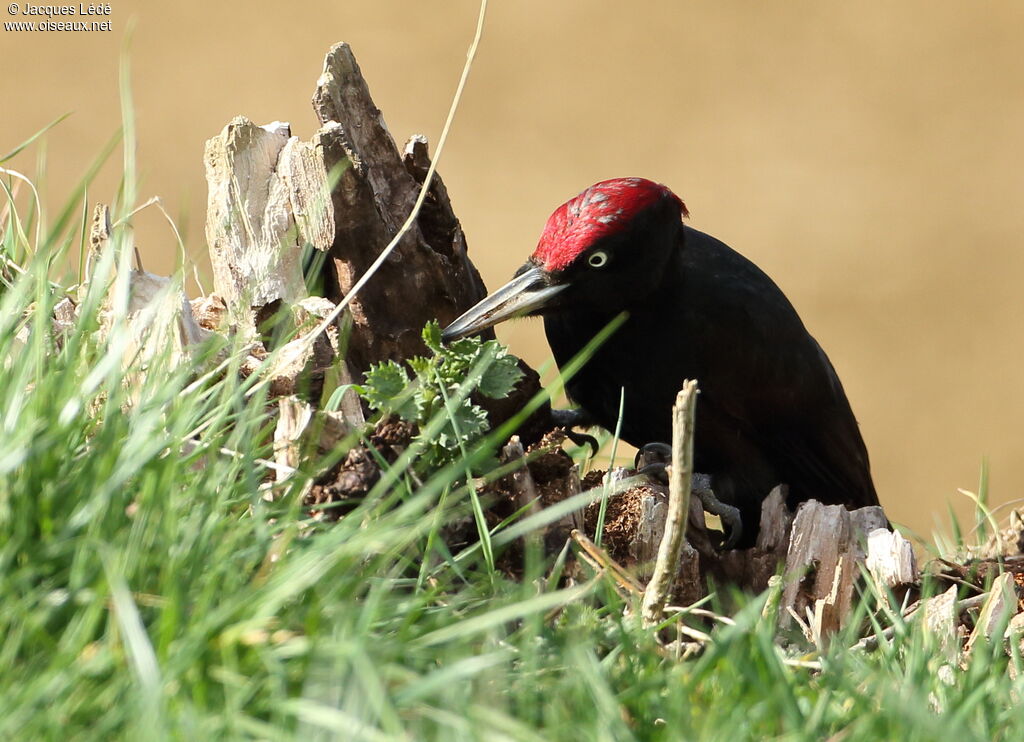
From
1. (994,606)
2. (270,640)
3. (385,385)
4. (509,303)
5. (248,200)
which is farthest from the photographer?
(509,303)

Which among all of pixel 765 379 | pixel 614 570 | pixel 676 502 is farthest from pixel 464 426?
pixel 765 379

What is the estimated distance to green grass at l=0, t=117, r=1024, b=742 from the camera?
1.08 meters

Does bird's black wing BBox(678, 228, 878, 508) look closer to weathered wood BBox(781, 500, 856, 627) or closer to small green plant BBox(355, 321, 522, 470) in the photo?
weathered wood BBox(781, 500, 856, 627)

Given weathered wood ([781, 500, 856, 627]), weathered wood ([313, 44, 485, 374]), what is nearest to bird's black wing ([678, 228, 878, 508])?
weathered wood ([313, 44, 485, 374])

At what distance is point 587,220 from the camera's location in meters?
2.60

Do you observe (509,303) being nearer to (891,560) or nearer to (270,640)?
(891,560)

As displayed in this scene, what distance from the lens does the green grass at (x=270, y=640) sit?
1.08m

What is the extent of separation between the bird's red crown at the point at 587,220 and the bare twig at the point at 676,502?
1.16m

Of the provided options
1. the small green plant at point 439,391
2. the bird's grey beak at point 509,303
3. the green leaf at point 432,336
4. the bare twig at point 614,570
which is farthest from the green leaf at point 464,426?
the bird's grey beak at point 509,303

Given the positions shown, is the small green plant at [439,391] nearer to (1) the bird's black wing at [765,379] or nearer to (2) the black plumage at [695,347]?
(2) the black plumage at [695,347]

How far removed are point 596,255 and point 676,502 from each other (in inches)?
50.2

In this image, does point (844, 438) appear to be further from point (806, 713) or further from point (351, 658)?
point (351, 658)

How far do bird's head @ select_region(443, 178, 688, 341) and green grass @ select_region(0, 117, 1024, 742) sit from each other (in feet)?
3.80

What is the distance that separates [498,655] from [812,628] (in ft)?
3.10
